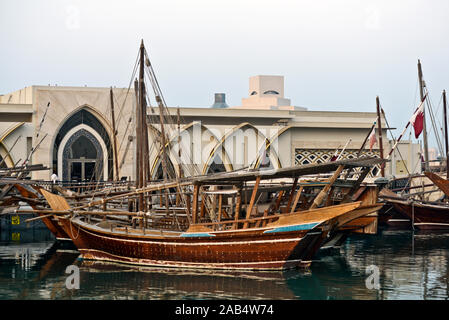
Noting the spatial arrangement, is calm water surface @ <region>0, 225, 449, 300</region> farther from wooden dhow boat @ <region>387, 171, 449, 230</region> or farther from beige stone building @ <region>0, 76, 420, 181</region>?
beige stone building @ <region>0, 76, 420, 181</region>

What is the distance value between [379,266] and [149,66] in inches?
439

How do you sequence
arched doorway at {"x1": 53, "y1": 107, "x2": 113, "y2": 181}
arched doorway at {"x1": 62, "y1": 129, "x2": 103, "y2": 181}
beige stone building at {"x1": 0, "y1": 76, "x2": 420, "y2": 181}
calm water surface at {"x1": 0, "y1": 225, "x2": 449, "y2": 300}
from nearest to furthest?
calm water surface at {"x1": 0, "y1": 225, "x2": 449, "y2": 300}
beige stone building at {"x1": 0, "y1": 76, "x2": 420, "y2": 181}
arched doorway at {"x1": 53, "y1": 107, "x2": 113, "y2": 181}
arched doorway at {"x1": 62, "y1": 129, "x2": 103, "y2": 181}

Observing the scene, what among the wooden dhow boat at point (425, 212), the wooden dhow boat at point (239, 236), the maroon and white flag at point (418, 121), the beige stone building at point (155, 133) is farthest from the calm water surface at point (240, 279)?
the beige stone building at point (155, 133)

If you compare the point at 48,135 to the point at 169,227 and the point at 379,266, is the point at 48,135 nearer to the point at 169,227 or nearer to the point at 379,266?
the point at 169,227

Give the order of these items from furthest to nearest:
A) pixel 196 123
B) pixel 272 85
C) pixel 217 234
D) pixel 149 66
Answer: pixel 272 85
pixel 196 123
pixel 149 66
pixel 217 234

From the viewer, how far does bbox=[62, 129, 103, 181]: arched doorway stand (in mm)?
41875

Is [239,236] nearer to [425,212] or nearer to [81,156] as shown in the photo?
[425,212]

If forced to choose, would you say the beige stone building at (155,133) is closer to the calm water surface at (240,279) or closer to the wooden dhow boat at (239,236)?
the calm water surface at (240,279)

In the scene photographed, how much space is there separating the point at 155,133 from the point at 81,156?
6.04 metres

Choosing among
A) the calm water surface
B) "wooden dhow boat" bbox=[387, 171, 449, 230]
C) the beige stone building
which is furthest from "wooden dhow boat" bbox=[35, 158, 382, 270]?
the beige stone building

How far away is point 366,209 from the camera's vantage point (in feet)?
77.5

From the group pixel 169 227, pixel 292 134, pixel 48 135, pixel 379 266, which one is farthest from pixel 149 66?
pixel 292 134

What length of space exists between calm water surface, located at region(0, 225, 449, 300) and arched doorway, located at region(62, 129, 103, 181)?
13782 mm

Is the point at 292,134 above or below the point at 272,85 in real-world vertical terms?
below
